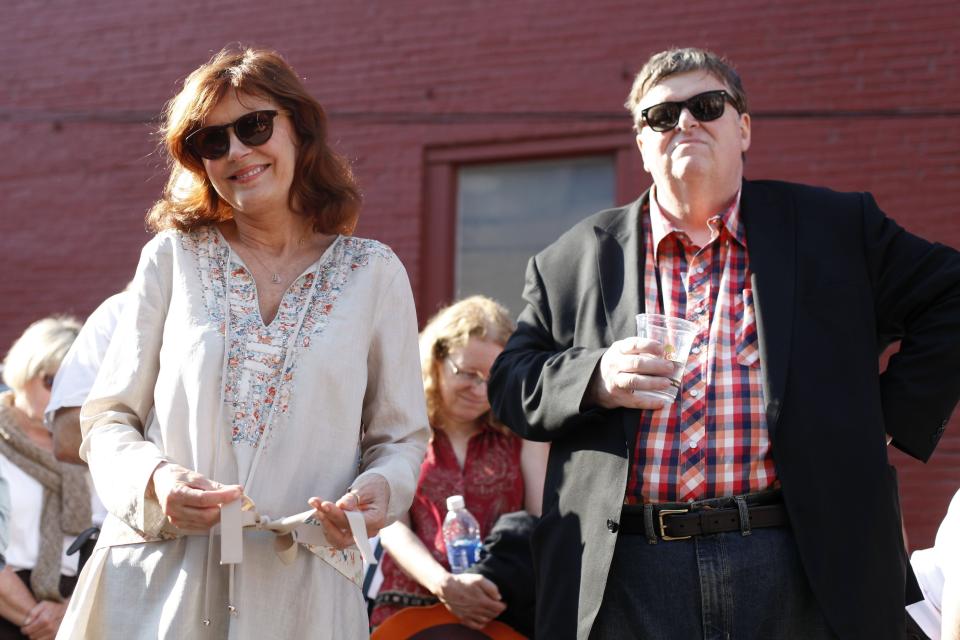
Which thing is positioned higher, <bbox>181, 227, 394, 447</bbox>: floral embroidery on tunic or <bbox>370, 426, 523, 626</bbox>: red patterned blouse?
<bbox>181, 227, 394, 447</bbox>: floral embroidery on tunic

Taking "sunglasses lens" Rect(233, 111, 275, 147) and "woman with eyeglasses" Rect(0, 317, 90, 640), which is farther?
"woman with eyeglasses" Rect(0, 317, 90, 640)

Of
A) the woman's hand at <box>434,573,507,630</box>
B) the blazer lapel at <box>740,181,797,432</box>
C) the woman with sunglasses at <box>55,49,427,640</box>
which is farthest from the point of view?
the woman's hand at <box>434,573,507,630</box>

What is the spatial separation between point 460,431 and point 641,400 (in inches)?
62.2

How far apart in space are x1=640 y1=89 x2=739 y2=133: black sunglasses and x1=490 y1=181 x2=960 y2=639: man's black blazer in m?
0.26

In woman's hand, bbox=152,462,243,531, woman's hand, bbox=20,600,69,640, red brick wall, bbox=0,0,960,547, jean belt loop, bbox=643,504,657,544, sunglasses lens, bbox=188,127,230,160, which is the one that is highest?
red brick wall, bbox=0,0,960,547

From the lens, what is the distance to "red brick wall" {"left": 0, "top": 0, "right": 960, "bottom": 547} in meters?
6.75

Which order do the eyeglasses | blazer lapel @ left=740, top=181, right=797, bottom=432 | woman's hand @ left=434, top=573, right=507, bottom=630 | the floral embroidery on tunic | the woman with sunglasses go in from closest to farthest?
the woman with sunglasses, the floral embroidery on tunic, blazer lapel @ left=740, top=181, right=797, bottom=432, woman's hand @ left=434, top=573, right=507, bottom=630, the eyeglasses

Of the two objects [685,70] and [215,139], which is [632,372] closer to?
[685,70]

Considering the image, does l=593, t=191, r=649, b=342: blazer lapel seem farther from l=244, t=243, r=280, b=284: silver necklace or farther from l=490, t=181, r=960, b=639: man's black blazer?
l=244, t=243, r=280, b=284: silver necklace

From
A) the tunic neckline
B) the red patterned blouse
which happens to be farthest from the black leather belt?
the red patterned blouse

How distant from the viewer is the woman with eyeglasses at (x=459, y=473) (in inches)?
152

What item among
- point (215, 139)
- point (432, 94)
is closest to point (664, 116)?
point (215, 139)

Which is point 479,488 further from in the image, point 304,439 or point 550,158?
point 550,158

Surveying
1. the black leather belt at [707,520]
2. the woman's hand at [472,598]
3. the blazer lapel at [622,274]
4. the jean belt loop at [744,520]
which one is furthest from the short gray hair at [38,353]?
the jean belt loop at [744,520]
